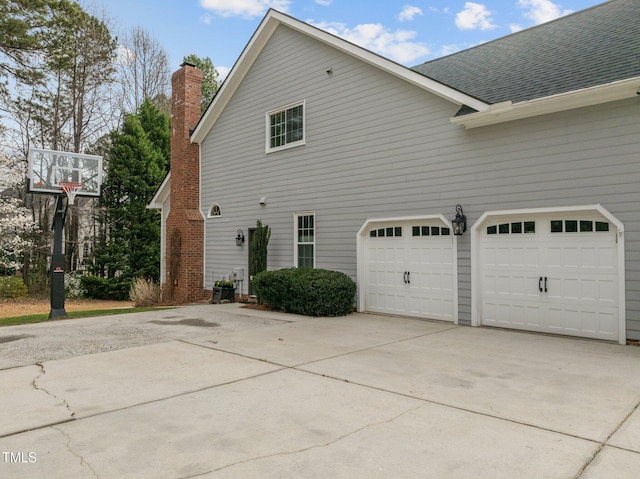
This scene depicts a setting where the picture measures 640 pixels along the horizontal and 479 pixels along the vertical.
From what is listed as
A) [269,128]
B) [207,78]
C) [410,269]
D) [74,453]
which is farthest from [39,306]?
[207,78]

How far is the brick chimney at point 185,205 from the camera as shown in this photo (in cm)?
1477

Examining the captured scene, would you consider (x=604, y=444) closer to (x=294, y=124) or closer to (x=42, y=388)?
→ (x=42, y=388)

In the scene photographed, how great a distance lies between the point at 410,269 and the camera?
981 cm

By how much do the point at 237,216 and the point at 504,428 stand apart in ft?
37.3

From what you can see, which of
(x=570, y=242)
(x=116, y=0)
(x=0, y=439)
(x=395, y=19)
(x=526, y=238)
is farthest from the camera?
(x=116, y=0)

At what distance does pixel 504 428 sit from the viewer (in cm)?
364

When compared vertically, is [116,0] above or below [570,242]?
above

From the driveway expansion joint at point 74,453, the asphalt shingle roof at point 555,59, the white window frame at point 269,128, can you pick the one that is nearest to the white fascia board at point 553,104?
the asphalt shingle roof at point 555,59

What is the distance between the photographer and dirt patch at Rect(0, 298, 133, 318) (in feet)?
50.4

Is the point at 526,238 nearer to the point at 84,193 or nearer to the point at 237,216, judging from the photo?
the point at 237,216

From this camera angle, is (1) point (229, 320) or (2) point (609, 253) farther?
(1) point (229, 320)

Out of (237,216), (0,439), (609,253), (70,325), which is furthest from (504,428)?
(237,216)

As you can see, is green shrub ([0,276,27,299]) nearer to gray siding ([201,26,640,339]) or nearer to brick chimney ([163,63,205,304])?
brick chimney ([163,63,205,304])

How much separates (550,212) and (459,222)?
5.25 feet
